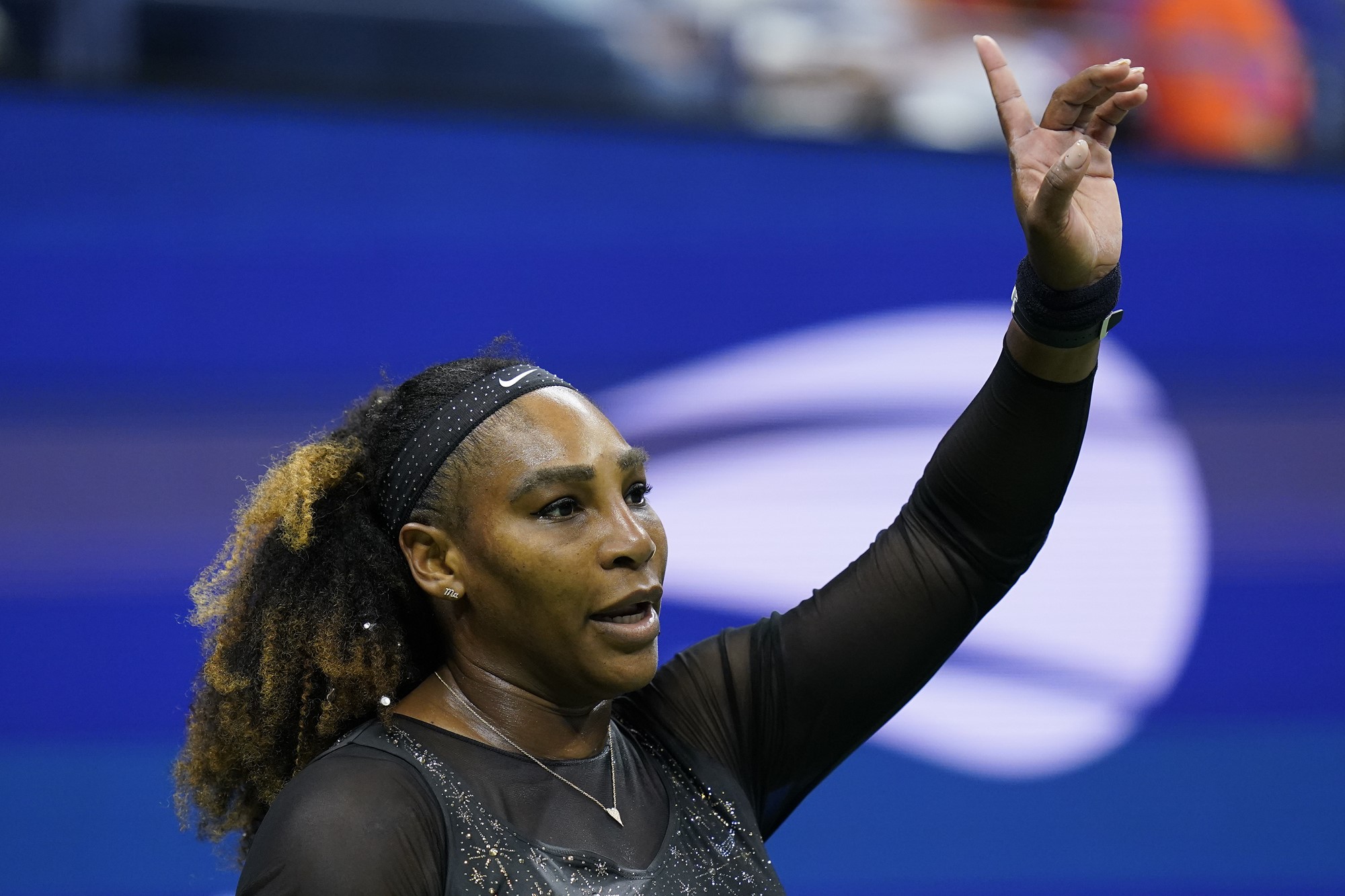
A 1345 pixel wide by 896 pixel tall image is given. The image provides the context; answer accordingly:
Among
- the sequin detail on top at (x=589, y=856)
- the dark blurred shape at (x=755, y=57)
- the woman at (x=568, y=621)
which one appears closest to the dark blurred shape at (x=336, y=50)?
the dark blurred shape at (x=755, y=57)

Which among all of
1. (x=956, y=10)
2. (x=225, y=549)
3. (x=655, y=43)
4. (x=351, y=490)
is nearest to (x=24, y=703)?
(x=225, y=549)

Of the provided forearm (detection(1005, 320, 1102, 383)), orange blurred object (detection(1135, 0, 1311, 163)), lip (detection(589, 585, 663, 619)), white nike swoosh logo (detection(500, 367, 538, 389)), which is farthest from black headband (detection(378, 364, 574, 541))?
orange blurred object (detection(1135, 0, 1311, 163))

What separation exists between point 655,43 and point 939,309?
2.74ft

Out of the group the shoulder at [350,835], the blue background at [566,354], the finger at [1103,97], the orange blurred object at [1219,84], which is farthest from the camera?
the orange blurred object at [1219,84]

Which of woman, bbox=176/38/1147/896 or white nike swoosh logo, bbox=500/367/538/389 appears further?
white nike swoosh logo, bbox=500/367/538/389

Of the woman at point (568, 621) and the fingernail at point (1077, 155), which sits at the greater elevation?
the fingernail at point (1077, 155)

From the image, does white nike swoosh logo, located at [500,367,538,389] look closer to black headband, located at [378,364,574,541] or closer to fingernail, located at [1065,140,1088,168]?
black headband, located at [378,364,574,541]

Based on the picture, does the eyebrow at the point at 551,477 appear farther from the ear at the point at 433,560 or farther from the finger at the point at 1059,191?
the finger at the point at 1059,191

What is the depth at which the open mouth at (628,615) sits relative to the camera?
138 centimetres

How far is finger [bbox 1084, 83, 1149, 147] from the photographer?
1417 millimetres

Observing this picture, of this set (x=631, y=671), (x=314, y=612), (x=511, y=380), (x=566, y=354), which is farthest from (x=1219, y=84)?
(x=314, y=612)

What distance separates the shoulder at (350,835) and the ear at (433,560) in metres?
0.19

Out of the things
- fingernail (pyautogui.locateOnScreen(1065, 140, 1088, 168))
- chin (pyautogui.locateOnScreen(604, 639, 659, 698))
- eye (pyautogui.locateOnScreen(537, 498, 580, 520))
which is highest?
fingernail (pyautogui.locateOnScreen(1065, 140, 1088, 168))

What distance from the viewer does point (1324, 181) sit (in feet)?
10.5
